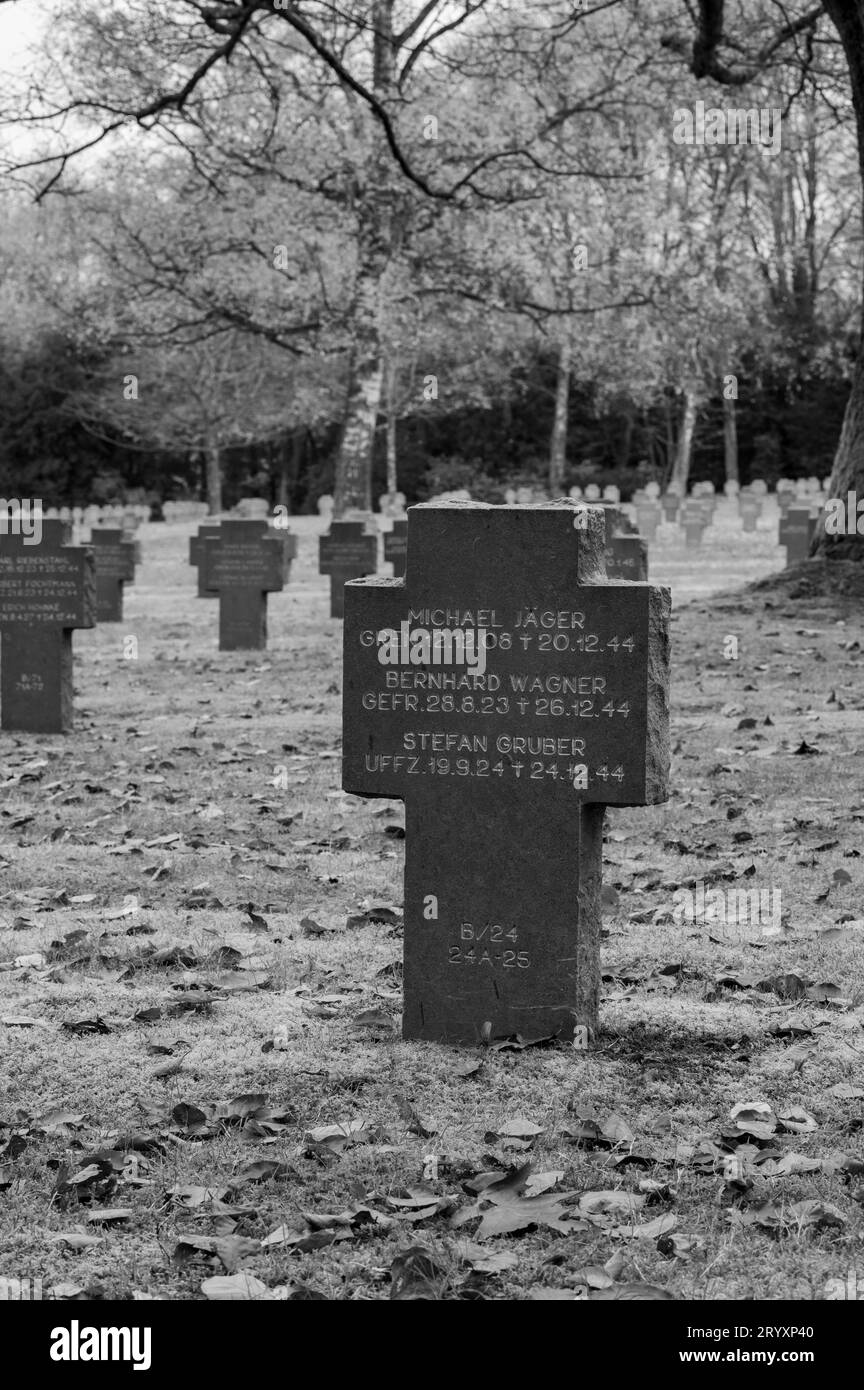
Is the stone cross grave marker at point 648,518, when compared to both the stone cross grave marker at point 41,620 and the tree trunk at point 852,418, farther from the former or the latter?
the stone cross grave marker at point 41,620

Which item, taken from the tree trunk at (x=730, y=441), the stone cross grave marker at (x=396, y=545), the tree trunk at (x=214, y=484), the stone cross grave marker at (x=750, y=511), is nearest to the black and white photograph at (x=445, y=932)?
the stone cross grave marker at (x=396, y=545)

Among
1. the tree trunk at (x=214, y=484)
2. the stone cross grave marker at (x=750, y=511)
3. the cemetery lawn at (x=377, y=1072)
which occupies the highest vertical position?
the tree trunk at (x=214, y=484)

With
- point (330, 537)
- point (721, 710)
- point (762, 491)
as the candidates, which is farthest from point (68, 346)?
point (721, 710)

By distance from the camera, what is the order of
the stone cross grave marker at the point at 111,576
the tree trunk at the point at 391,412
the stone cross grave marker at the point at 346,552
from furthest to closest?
the tree trunk at the point at 391,412 → the stone cross grave marker at the point at 111,576 → the stone cross grave marker at the point at 346,552

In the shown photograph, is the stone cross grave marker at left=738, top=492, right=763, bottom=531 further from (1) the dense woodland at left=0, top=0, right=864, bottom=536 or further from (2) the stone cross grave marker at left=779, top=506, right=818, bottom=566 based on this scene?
(2) the stone cross grave marker at left=779, top=506, right=818, bottom=566

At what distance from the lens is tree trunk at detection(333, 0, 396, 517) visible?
2680 centimetres

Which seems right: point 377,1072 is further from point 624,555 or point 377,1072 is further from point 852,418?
point 852,418

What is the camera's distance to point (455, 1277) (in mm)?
3535

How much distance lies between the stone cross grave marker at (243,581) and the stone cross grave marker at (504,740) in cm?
1250

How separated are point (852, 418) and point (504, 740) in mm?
12878

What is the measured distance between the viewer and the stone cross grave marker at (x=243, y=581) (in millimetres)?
17594

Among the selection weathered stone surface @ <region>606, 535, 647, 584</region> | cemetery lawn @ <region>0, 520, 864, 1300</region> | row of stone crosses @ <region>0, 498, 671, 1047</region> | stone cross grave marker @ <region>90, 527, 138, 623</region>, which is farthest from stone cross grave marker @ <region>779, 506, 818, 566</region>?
row of stone crosses @ <region>0, 498, 671, 1047</region>

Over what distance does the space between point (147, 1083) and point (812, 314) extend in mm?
49235

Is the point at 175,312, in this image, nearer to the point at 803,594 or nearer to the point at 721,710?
the point at 803,594
